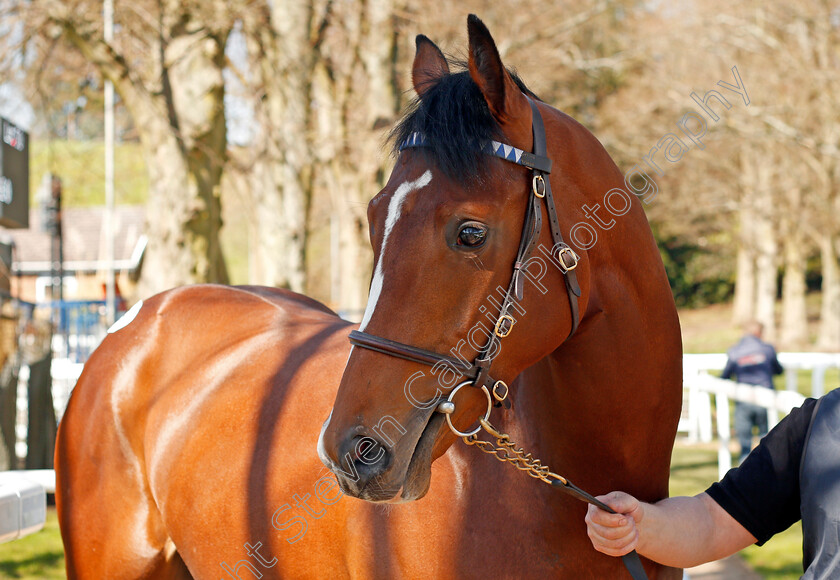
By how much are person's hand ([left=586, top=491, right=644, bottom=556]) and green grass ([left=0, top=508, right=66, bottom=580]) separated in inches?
196

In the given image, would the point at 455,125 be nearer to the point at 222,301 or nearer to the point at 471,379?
the point at 471,379

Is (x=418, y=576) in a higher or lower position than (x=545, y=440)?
lower

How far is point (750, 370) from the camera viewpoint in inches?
355

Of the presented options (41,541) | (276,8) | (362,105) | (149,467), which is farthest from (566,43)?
(149,467)

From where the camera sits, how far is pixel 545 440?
6.62ft

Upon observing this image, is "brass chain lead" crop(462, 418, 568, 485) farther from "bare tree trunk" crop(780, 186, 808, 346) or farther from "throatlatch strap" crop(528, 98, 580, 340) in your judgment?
"bare tree trunk" crop(780, 186, 808, 346)

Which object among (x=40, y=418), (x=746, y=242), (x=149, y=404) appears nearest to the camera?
(x=149, y=404)

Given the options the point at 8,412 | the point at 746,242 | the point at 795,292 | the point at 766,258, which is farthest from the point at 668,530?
the point at 795,292

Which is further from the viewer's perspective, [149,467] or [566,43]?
[566,43]

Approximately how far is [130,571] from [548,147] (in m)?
2.47

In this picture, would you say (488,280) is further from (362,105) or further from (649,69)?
(649,69)

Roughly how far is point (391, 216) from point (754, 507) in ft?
4.02

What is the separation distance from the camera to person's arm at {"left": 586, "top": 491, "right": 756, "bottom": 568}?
73.1 inches

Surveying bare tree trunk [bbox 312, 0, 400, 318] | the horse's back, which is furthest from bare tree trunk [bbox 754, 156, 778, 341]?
the horse's back
